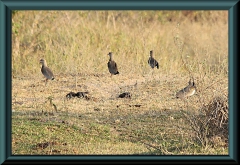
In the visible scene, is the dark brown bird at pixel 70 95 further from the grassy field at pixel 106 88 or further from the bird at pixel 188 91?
the bird at pixel 188 91

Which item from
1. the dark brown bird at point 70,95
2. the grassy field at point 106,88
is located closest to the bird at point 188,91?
the grassy field at point 106,88

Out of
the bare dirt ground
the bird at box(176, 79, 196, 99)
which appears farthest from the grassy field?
the bird at box(176, 79, 196, 99)

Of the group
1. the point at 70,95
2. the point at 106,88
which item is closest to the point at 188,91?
the point at 70,95

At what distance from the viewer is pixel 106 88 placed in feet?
31.7

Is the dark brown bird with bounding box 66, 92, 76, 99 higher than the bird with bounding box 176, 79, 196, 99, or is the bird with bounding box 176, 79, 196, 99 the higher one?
the bird with bounding box 176, 79, 196, 99

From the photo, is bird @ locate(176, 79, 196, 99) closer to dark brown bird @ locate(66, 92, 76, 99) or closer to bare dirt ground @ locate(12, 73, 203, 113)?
bare dirt ground @ locate(12, 73, 203, 113)

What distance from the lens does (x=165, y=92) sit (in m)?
9.41

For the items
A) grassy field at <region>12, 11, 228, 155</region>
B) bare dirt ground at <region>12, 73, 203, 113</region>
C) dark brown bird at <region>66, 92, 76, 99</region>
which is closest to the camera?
grassy field at <region>12, 11, 228, 155</region>

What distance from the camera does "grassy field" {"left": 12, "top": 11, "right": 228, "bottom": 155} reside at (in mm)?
6977

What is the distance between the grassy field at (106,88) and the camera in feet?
22.9
